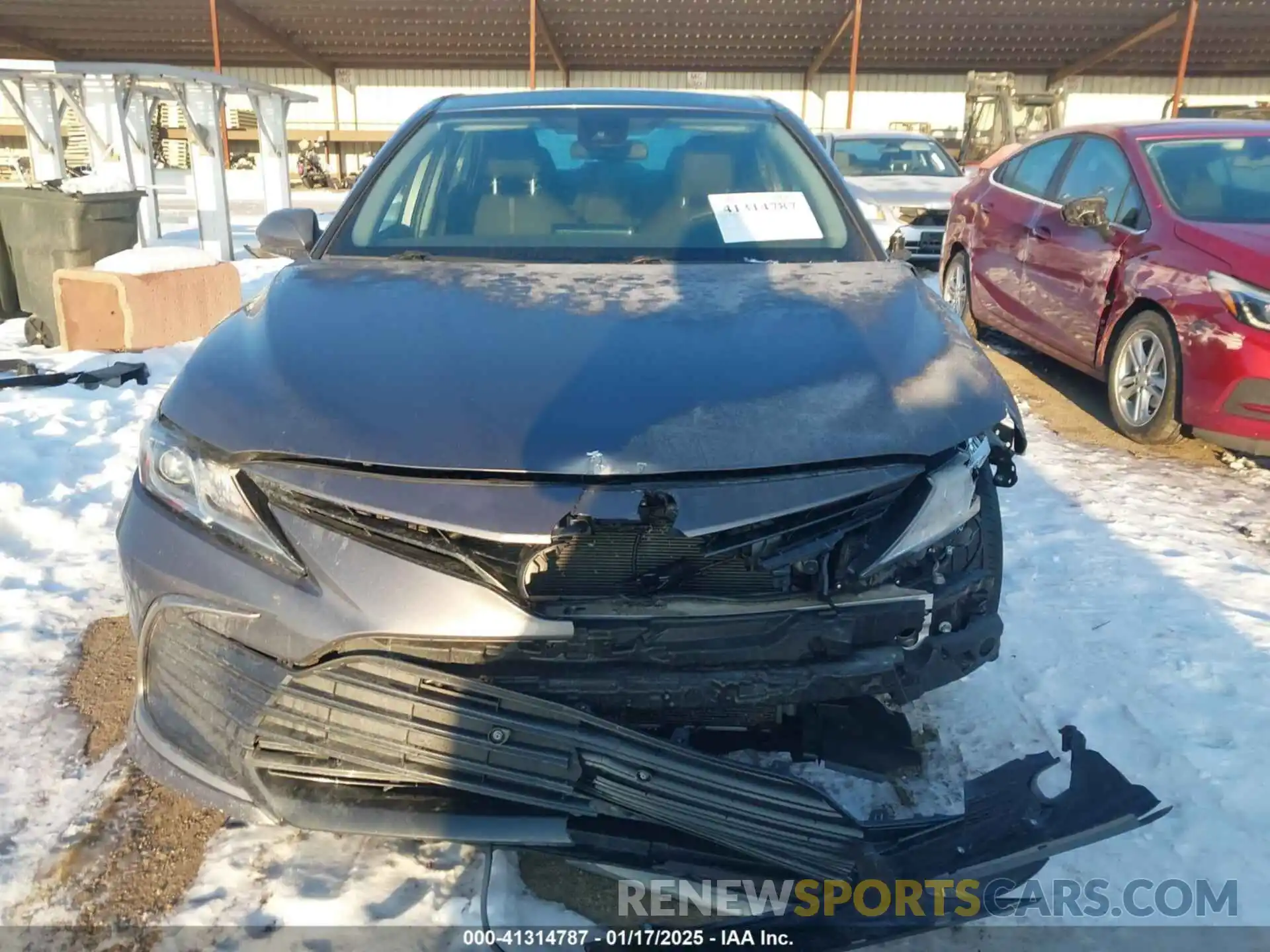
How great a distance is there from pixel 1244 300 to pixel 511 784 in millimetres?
3909

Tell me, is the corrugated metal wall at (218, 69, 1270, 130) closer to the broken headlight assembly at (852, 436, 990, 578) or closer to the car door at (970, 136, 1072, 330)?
the car door at (970, 136, 1072, 330)

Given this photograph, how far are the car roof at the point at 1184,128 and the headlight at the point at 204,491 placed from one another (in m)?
5.20

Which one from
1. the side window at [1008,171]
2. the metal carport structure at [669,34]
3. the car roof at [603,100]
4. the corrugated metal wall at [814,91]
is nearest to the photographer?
the car roof at [603,100]

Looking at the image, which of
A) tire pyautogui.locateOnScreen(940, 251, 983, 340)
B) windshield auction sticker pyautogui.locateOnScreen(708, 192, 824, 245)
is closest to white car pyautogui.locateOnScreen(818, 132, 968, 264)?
tire pyautogui.locateOnScreen(940, 251, 983, 340)

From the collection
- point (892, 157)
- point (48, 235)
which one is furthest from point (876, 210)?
point (48, 235)

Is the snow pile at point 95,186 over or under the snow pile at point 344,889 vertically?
over

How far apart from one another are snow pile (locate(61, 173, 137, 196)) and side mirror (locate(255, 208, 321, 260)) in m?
5.11

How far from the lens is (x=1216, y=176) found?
15.4 feet

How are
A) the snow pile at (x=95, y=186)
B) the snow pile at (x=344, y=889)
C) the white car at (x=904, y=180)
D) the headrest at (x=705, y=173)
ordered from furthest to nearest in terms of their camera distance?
the white car at (x=904, y=180), the snow pile at (x=95, y=186), the headrest at (x=705, y=173), the snow pile at (x=344, y=889)

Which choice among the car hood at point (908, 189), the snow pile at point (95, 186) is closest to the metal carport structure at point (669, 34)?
the car hood at point (908, 189)

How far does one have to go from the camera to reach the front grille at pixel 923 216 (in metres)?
9.30

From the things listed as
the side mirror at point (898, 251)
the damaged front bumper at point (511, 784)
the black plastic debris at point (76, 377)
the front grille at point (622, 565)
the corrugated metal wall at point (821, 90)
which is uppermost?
the corrugated metal wall at point (821, 90)

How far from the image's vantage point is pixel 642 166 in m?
2.98

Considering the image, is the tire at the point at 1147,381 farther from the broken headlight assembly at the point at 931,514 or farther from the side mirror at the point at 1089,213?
the broken headlight assembly at the point at 931,514
